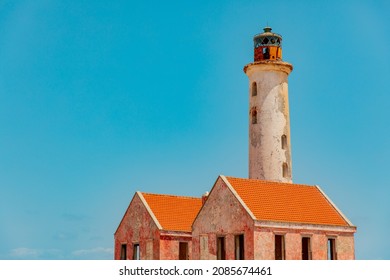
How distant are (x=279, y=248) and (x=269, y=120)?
12796 millimetres

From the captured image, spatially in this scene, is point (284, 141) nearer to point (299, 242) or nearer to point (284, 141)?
point (284, 141)

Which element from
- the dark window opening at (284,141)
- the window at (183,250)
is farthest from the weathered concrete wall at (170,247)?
the dark window opening at (284,141)

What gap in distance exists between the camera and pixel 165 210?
134ft

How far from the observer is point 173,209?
135 feet

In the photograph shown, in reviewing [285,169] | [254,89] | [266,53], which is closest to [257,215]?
[285,169]

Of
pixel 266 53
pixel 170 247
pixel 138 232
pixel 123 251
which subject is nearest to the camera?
pixel 170 247

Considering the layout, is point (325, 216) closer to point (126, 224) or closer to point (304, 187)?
point (304, 187)

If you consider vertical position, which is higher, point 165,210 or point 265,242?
point 165,210

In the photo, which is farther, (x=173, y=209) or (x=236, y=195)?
(x=173, y=209)

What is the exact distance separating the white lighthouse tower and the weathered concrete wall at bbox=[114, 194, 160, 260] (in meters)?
8.84

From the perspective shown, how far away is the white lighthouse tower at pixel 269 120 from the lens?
45.5 metres
